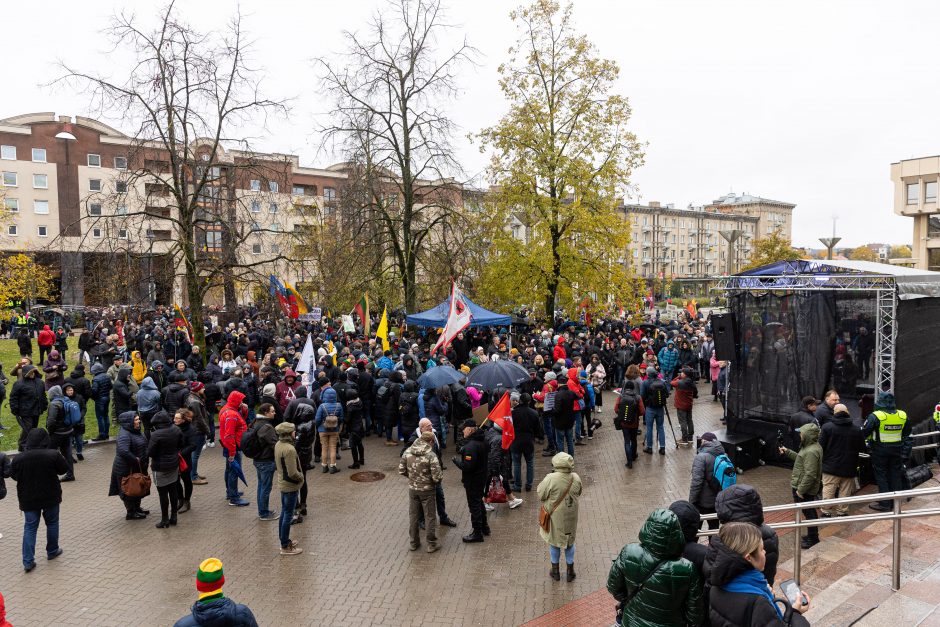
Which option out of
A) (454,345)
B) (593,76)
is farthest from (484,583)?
(593,76)

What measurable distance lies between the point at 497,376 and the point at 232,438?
4.92 m

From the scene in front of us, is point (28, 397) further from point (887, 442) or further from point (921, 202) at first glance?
point (921, 202)

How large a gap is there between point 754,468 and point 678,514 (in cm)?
837

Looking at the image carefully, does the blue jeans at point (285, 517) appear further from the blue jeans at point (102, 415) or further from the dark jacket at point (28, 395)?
the blue jeans at point (102, 415)

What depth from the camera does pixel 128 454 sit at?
9117mm

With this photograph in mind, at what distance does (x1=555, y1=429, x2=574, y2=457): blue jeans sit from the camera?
11.8m

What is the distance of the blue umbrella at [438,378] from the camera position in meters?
12.1

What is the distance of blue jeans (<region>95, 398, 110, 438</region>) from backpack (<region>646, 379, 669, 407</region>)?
39.5 feet

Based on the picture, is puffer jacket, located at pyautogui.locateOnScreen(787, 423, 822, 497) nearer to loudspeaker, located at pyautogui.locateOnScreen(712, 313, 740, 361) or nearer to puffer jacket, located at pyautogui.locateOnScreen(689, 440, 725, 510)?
puffer jacket, located at pyautogui.locateOnScreen(689, 440, 725, 510)

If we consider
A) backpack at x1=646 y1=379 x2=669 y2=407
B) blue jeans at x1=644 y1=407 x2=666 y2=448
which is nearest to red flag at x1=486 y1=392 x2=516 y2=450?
backpack at x1=646 y1=379 x2=669 y2=407

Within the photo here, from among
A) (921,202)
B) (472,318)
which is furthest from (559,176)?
(921,202)

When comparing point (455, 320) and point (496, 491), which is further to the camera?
point (455, 320)

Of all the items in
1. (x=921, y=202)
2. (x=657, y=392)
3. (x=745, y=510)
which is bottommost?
(x=657, y=392)

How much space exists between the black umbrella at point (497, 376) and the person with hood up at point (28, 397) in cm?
868
